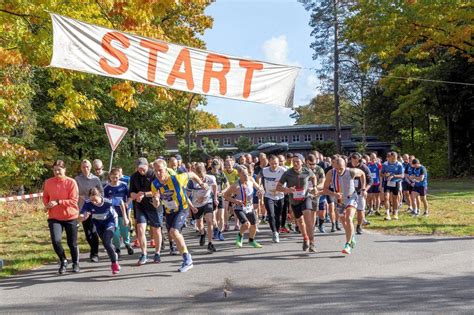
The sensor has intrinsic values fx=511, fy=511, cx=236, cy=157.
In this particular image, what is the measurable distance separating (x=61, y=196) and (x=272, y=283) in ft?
12.2

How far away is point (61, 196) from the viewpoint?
327 inches

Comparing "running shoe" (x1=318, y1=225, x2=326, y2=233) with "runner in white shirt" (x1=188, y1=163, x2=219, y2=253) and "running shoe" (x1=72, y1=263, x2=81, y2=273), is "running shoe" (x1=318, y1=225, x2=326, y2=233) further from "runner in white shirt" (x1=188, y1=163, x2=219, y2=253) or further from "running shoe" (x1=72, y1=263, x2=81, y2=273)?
"running shoe" (x1=72, y1=263, x2=81, y2=273)

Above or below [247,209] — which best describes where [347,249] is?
below

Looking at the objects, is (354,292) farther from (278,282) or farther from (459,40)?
→ (459,40)

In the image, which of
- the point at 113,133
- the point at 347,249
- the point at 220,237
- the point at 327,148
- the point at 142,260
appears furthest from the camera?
the point at 327,148

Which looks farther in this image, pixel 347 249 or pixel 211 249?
pixel 211 249

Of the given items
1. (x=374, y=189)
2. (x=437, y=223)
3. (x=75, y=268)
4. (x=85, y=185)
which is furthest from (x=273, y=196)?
(x=374, y=189)

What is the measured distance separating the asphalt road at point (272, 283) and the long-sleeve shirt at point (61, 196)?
1006 mm

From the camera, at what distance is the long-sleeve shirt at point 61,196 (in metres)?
8.29

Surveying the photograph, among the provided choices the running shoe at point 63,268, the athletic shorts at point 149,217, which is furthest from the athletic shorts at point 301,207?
the running shoe at point 63,268

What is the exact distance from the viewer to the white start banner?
291 inches

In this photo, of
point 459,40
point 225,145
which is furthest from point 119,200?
point 225,145

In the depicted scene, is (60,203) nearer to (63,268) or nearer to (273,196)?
(63,268)

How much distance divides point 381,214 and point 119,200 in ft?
28.6
